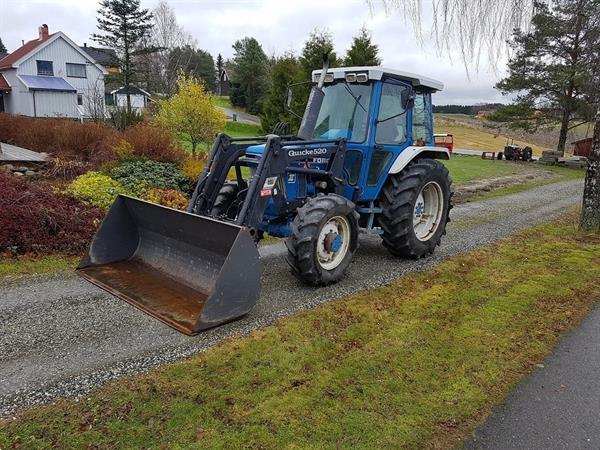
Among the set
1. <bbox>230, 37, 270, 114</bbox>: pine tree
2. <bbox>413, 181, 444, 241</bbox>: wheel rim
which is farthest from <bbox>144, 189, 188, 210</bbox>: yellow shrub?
<bbox>230, 37, 270, 114</bbox>: pine tree

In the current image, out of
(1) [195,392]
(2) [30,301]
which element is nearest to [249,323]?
(1) [195,392]

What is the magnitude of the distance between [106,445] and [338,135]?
14.8 ft

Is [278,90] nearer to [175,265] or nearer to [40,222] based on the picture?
[40,222]

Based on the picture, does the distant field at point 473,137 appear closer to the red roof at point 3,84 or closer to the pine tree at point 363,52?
the pine tree at point 363,52

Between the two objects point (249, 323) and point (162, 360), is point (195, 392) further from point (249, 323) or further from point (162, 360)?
point (249, 323)

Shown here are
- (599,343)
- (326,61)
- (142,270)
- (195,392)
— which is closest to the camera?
(195,392)

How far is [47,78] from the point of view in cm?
3591

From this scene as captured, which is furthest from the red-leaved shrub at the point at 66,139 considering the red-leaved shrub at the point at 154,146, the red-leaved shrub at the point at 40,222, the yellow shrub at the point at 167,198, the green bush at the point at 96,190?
the red-leaved shrub at the point at 40,222

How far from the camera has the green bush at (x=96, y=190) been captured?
7.75 meters

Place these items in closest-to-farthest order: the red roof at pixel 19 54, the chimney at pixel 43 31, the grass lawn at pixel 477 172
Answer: the grass lawn at pixel 477 172, the red roof at pixel 19 54, the chimney at pixel 43 31

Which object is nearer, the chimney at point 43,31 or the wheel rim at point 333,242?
the wheel rim at point 333,242

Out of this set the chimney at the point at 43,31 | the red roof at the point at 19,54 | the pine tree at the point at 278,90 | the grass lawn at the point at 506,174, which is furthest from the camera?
the chimney at the point at 43,31

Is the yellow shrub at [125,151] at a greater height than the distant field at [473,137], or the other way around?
the distant field at [473,137]

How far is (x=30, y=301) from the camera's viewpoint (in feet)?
15.9
